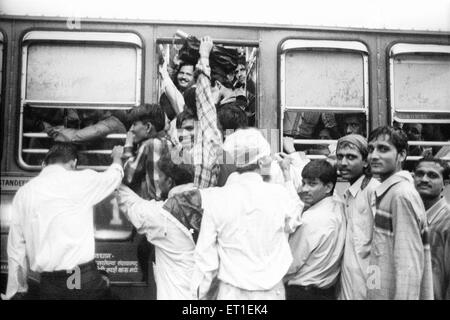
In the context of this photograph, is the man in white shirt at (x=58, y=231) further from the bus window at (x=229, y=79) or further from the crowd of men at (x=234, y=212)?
the bus window at (x=229, y=79)

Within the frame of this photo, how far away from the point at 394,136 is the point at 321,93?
56 cm

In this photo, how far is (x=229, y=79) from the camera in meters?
3.15

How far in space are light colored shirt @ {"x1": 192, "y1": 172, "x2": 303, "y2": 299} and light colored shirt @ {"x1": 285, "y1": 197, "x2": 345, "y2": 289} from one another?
6.1 inches

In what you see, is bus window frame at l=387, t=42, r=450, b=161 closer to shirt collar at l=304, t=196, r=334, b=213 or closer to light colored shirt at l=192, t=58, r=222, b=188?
shirt collar at l=304, t=196, r=334, b=213

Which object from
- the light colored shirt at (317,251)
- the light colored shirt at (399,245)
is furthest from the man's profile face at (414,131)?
the light colored shirt at (317,251)

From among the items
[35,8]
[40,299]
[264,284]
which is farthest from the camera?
[35,8]

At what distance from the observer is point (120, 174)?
9.52 feet

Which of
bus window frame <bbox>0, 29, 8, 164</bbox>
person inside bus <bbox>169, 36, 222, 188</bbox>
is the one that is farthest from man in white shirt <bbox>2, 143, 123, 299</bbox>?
person inside bus <bbox>169, 36, 222, 188</bbox>

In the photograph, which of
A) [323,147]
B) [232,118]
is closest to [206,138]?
[232,118]

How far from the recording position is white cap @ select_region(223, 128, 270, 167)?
2.74m

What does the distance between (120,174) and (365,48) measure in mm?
1843

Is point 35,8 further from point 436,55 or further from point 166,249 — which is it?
point 436,55

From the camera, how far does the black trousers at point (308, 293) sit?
289 cm
